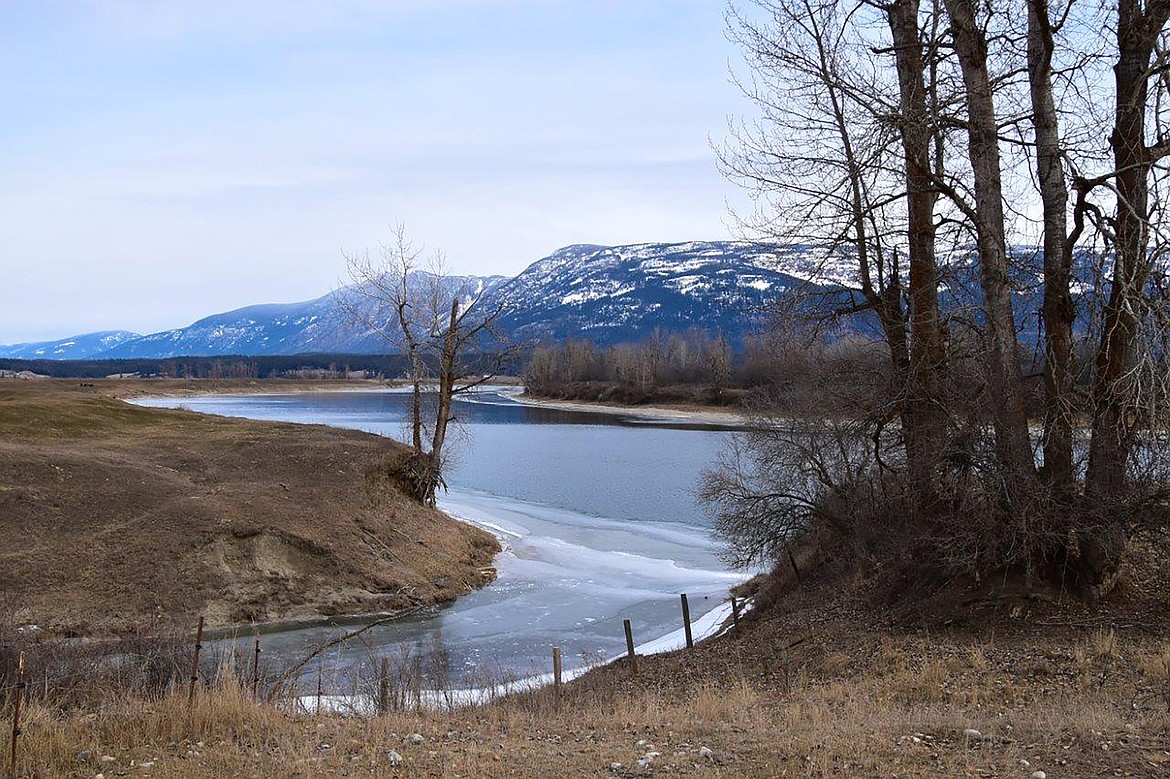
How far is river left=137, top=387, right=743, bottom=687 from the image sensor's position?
19.0 meters

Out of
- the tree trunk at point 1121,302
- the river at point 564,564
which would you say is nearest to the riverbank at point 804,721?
the tree trunk at point 1121,302

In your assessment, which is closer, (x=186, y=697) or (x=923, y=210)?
(x=186, y=697)

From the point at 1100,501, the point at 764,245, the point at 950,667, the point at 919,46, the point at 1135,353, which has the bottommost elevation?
the point at 950,667

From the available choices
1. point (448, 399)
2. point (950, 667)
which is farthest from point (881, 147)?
point (448, 399)

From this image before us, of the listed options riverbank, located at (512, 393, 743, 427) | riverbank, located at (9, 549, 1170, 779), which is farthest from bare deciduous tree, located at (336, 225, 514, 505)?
riverbank, located at (512, 393, 743, 427)

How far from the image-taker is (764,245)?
47.3 ft

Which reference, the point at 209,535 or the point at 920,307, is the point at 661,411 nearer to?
the point at 209,535

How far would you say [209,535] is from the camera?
21938 mm

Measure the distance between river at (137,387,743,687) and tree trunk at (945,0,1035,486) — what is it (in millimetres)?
9377

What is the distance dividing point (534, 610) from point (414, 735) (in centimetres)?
1469

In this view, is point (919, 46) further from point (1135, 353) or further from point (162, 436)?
point (162, 436)

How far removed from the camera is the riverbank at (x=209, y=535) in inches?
773

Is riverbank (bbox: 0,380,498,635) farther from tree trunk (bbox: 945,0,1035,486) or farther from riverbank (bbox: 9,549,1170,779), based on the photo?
tree trunk (bbox: 945,0,1035,486)

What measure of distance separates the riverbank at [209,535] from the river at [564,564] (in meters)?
1.55
